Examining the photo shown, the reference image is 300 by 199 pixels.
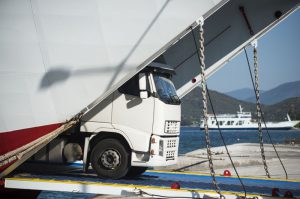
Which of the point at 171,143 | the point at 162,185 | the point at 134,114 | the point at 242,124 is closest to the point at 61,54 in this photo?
the point at 134,114

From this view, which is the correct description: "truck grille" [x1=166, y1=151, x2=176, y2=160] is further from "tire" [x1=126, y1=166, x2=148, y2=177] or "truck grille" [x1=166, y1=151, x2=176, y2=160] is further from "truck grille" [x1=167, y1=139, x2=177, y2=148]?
"tire" [x1=126, y1=166, x2=148, y2=177]

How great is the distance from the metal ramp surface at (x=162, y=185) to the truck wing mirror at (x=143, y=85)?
198 centimetres

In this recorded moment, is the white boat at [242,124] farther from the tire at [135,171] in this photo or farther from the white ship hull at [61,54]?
the white ship hull at [61,54]

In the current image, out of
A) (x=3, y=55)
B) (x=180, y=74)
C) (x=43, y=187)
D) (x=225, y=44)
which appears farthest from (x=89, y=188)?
(x=225, y=44)

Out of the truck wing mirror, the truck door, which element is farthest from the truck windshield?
the truck wing mirror

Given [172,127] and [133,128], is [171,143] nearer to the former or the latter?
[172,127]

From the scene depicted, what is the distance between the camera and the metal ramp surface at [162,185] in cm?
761

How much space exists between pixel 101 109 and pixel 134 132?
1.01 metres

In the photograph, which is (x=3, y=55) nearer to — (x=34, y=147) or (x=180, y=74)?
(x=34, y=147)

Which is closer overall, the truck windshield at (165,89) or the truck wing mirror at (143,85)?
the truck wing mirror at (143,85)

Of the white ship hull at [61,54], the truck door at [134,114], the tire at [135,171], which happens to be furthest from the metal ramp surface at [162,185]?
the white ship hull at [61,54]

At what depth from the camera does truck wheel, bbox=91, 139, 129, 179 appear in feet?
30.2

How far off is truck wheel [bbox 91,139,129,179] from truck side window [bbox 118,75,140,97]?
118 centimetres

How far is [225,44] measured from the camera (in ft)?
36.4
